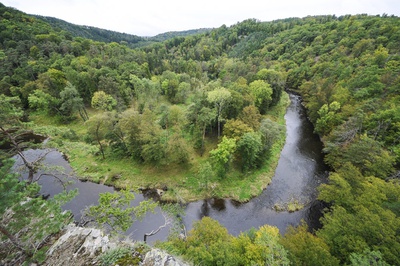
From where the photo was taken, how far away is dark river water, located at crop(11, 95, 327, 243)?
26.6 metres

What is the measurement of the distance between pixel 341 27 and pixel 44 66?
142 m

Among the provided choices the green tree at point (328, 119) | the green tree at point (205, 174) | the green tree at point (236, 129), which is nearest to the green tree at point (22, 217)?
the green tree at point (205, 174)

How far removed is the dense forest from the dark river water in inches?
77.4

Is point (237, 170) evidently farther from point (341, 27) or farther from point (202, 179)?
point (341, 27)

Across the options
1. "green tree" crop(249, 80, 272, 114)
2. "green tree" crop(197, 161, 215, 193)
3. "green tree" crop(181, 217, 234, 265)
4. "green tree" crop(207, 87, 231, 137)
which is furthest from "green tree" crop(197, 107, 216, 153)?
"green tree" crop(181, 217, 234, 265)

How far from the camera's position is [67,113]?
5006 centimetres

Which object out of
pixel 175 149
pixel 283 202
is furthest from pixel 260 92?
pixel 175 149

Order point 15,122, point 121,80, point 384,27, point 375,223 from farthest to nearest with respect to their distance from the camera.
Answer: point 384,27 → point 121,80 → point 375,223 → point 15,122

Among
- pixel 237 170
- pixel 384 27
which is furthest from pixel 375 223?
pixel 384 27

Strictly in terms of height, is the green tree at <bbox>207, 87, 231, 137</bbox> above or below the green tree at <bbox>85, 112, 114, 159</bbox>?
above

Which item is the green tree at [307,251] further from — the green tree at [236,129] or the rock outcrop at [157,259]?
the green tree at [236,129]

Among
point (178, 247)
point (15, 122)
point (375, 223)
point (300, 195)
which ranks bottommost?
point (300, 195)

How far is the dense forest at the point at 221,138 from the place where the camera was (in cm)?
1619

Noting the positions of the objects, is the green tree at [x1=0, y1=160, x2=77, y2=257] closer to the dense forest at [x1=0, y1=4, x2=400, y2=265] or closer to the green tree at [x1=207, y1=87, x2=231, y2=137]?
the dense forest at [x1=0, y1=4, x2=400, y2=265]
